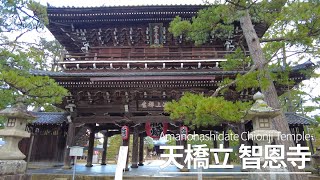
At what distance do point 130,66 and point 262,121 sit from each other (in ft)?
22.4

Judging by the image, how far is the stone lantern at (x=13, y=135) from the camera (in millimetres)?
6629

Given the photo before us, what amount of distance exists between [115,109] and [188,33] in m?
5.65

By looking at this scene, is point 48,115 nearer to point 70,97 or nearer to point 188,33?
point 70,97

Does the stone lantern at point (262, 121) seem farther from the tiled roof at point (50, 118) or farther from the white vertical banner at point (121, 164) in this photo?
the tiled roof at point (50, 118)

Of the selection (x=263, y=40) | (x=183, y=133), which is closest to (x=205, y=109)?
(x=263, y=40)

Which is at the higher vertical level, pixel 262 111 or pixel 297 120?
pixel 297 120

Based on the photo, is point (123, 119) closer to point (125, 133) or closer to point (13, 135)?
point (125, 133)

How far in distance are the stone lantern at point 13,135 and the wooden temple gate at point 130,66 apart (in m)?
2.74

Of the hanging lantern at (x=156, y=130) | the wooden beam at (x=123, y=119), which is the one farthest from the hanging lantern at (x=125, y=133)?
the hanging lantern at (x=156, y=130)

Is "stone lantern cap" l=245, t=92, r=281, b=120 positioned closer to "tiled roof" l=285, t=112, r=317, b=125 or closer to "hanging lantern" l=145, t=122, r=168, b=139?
"hanging lantern" l=145, t=122, r=168, b=139

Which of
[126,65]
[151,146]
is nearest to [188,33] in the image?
[126,65]

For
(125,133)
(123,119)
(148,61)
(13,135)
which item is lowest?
(13,135)

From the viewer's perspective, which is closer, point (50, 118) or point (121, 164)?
point (121, 164)

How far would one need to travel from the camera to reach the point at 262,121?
18.6ft
